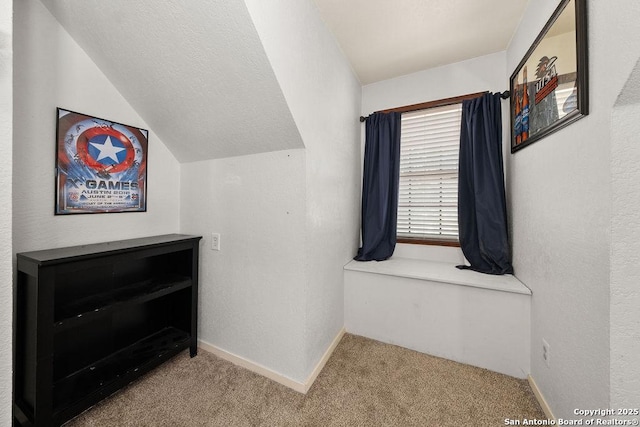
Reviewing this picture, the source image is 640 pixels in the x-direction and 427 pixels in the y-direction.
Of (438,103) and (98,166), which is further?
(438,103)

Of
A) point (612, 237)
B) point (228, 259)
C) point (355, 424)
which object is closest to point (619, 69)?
point (612, 237)

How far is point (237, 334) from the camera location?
1.70 meters

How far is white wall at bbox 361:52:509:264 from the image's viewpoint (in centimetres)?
208

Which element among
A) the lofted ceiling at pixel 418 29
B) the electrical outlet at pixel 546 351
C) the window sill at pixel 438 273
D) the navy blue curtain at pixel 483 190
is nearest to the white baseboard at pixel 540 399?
the electrical outlet at pixel 546 351

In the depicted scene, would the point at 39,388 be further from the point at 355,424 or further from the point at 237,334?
→ the point at 355,424

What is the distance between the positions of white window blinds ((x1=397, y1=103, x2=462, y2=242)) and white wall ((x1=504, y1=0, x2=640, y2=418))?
2.45 feet

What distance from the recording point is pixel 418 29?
1.78m

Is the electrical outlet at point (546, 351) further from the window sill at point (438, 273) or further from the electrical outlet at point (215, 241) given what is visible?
the electrical outlet at point (215, 241)

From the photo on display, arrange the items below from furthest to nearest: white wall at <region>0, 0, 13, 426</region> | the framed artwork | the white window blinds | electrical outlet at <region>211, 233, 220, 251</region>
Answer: the white window blinds < electrical outlet at <region>211, 233, 220, 251</region> < the framed artwork < white wall at <region>0, 0, 13, 426</region>

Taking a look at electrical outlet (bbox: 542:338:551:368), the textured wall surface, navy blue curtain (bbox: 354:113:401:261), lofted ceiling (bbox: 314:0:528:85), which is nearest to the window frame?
navy blue curtain (bbox: 354:113:401:261)

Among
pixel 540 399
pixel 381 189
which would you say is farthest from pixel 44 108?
pixel 540 399

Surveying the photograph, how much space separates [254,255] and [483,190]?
1.99 meters

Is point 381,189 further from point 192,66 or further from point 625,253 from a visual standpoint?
point 192,66

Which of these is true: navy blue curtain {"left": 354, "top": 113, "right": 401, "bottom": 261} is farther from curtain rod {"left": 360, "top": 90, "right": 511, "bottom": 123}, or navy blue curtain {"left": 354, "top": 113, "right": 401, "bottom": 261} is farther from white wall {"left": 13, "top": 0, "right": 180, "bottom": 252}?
white wall {"left": 13, "top": 0, "right": 180, "bottom": 252}
